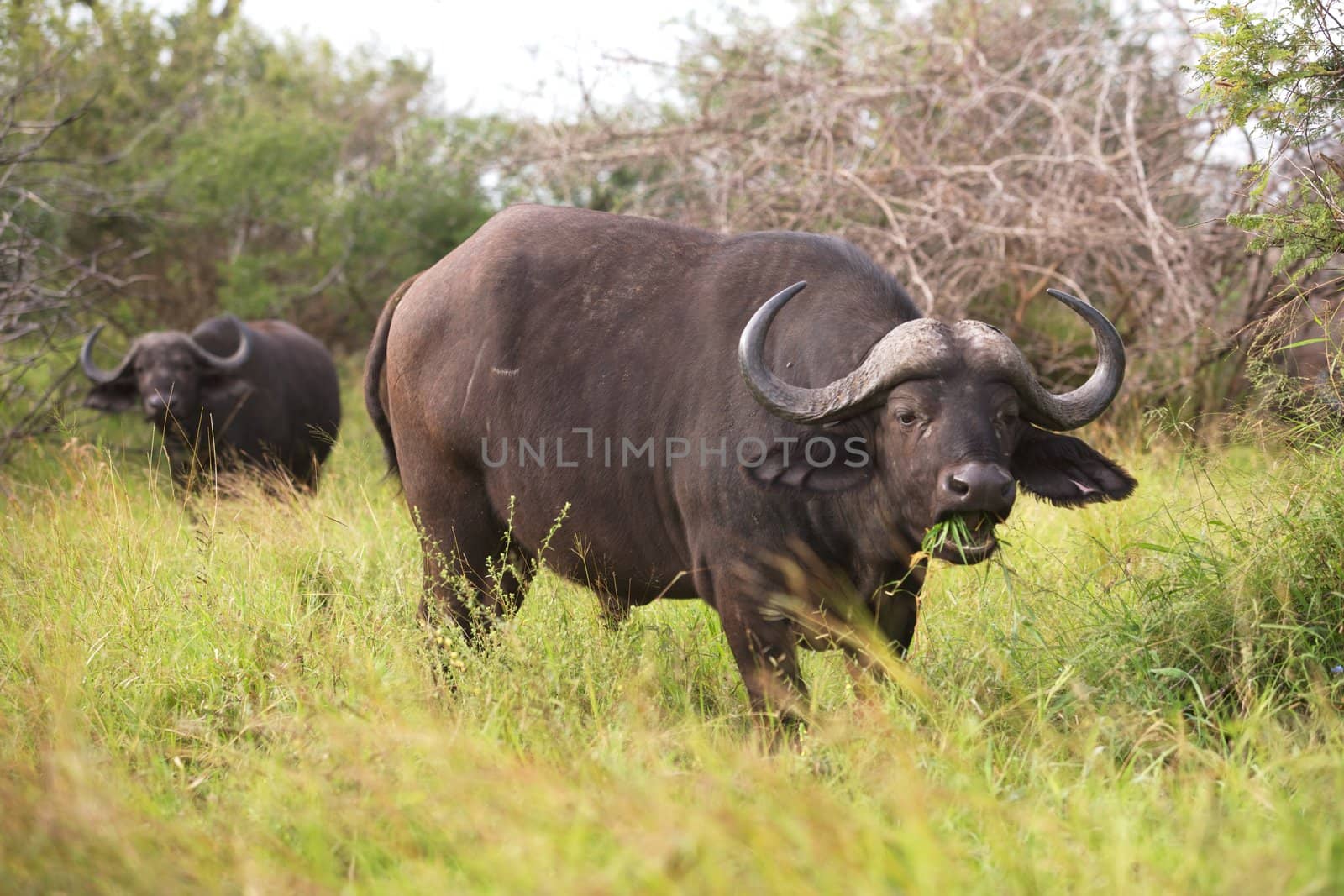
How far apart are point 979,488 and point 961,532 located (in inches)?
6.8

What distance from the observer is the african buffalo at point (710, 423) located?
339cm

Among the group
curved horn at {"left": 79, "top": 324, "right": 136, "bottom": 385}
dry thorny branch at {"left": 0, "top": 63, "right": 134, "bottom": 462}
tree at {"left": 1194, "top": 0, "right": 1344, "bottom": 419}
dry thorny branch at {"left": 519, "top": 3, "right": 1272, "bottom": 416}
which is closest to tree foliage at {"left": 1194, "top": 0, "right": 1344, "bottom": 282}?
tree at {"left": 1194, "top": 0, "right": 1344, "bottom": 419}

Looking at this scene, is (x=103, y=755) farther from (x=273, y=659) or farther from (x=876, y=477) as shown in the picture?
(x=876, y=477)

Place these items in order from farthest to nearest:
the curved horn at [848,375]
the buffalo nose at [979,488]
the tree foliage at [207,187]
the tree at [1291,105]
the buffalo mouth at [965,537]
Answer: the tree foliage at [207,187] → the tree at [1291,105] → the curved horn at [848,375] → the buffalo mouth at [965,537] → the buffalo nose at [979,488]

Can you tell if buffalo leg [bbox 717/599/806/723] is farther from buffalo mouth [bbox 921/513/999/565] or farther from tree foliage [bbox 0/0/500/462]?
tree foliage [bbox 0/0/500/462]

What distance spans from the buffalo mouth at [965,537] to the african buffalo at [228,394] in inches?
227

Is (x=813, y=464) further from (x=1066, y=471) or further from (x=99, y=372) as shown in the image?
(x=99, y=372)

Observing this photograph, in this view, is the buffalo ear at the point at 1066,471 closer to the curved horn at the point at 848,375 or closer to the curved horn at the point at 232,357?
the curved horn at the point at 848,375

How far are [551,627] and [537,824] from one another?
60.6 inches

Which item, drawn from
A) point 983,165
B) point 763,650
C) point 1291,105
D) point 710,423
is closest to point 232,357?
point 983,165

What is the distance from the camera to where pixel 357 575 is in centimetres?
470

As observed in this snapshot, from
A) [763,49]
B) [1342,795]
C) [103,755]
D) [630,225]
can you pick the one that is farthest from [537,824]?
[763,49]

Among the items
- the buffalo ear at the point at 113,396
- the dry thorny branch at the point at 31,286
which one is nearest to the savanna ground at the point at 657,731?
the dry thorny branch at the point at 31,286

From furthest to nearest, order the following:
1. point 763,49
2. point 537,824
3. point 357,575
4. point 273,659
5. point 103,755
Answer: point 763,49 → point 357,575 → point 273,659 → point 103,755 → point 537,824
